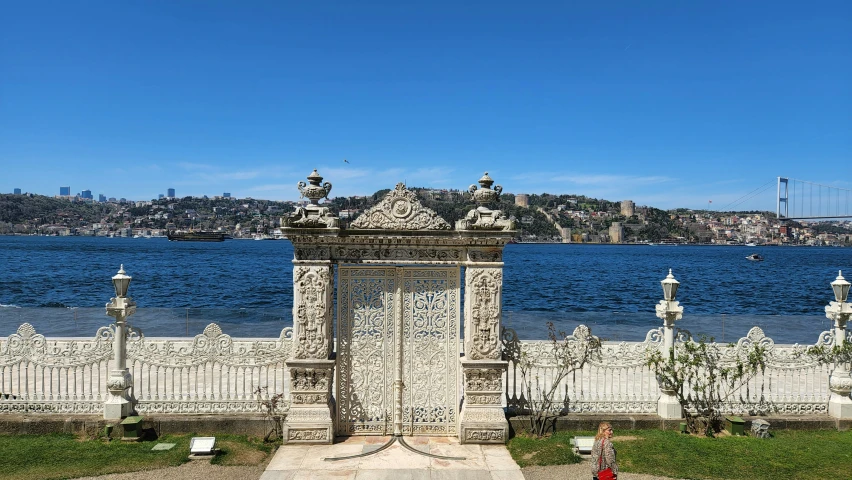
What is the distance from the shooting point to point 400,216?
6.78m

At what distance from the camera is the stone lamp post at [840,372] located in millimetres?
7460

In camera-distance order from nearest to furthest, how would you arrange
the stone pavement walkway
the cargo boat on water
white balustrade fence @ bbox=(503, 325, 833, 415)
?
1. the stone pavement walkway
2. white balustrade fence @ bbox=(503, 325, 833, 415)
3. the cargo boat on water

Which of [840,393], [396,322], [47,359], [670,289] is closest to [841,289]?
[840,393]

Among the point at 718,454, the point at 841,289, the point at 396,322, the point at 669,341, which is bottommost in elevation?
the point at 718,454

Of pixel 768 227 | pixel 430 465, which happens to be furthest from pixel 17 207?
pixel 768 227

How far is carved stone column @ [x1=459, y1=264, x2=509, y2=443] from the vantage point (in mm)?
6785

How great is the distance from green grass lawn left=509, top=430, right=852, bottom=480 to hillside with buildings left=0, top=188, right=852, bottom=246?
117 m

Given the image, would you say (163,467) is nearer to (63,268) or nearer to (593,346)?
(593,346)

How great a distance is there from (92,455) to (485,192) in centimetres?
560

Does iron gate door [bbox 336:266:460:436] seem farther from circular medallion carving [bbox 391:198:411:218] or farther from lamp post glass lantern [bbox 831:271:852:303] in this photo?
lamp post glass lantern [bbox 831:271:852:303]

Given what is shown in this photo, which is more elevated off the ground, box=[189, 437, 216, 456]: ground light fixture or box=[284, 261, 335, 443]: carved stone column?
box=[284, 261, 335, 443]: carved stone column

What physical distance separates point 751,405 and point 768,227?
595ft

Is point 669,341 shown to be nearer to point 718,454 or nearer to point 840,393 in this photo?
point 718,454

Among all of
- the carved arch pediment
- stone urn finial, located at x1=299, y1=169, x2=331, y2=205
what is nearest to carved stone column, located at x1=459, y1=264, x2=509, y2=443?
the carved arch pediment
